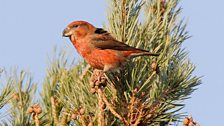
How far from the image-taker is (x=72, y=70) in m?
3.11

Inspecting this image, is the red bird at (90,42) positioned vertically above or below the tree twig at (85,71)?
above

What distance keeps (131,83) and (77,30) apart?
1798 millimetres

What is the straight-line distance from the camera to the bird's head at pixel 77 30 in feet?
15.3

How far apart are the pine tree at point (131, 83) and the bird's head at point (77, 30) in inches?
54.5

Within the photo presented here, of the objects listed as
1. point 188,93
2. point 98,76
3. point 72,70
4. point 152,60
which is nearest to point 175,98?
point 188,93

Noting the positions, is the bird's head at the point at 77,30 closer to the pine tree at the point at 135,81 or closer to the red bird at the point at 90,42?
the red bird at the point at 90,42

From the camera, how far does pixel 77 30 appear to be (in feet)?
15.3

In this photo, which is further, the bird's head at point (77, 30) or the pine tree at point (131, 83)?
the bird's head at point (77, 30)

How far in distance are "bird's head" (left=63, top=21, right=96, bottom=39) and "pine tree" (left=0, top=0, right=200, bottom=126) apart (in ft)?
4.54

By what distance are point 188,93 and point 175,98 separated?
10cm

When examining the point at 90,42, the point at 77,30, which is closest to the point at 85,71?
the point at 77,30

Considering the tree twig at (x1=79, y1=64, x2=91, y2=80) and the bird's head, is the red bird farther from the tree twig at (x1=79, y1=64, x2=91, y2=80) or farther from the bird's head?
the tree twig at (x1=79, y1=64, x2=91, y2=80)

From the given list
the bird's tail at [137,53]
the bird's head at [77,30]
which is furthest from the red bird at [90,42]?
the bird's tail at [137,53]

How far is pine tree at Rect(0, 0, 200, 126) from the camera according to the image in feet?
9.11
